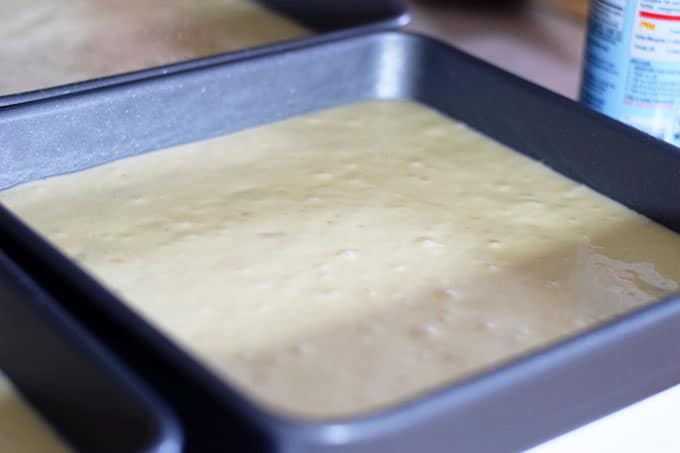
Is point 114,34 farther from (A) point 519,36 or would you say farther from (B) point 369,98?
(A) point 519,36

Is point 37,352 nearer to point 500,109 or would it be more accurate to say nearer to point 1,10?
point 500,109

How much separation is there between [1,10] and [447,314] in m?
0.77

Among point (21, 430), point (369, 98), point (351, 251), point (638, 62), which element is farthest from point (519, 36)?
point (21, 430)

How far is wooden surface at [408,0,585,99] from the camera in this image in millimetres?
1266

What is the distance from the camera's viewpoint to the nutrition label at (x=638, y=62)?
813mm

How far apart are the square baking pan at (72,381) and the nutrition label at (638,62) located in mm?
484

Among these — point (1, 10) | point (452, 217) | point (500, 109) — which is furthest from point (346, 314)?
point (1, 10)

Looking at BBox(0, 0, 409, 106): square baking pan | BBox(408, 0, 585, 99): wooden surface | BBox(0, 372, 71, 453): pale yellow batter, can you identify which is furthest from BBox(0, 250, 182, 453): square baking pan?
BBox(408, 0, 585, 99): wooden surface

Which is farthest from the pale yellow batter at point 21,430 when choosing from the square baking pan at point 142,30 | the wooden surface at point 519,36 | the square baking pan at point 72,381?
the wooden surface at point 519,36

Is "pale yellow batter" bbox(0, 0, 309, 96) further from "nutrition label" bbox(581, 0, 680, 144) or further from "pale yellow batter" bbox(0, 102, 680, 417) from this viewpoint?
"nutrition label" bbox(581, 0, 680, 144)

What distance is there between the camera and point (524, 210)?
2.72 ft

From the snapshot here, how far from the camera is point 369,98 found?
1.00 metres

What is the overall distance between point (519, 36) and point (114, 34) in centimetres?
51

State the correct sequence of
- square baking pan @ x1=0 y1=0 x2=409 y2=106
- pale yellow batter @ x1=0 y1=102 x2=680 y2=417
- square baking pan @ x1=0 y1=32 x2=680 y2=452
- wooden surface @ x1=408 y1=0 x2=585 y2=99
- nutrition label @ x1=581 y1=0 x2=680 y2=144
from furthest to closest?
wooden surface @ x1=408 y1=0 x2=585 y2=99 → square baking pan @ x1=0 y1=0 x2=409 y2=106 → nutrition label @ x1=581 y1=0 x2=680 y2=144 → pale yellow batter @ x1=0 y1=102 x2=680 y2=417 → square baking pan @ x1=0 y1=32 x2=680 y2=452
